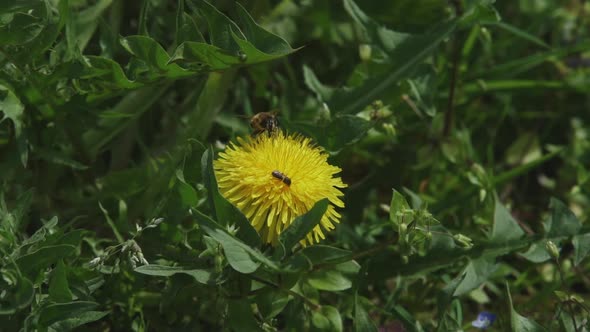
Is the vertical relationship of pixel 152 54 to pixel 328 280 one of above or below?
above

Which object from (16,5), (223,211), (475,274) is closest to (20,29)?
(16,5)

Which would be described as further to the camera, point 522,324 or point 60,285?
point 522,324

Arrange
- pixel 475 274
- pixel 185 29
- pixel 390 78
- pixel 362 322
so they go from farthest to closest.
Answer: pixel 390 78
pixel 475 274
pixel 185 29
pixel 362 322

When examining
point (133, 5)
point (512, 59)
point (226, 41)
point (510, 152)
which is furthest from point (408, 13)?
point (226, 41)

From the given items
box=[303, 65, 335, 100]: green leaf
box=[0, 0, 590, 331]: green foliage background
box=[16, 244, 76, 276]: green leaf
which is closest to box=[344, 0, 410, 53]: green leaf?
box=[0, 0, 590, 331]: green foliage background

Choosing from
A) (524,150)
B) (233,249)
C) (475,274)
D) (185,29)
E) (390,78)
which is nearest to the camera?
(233,249)

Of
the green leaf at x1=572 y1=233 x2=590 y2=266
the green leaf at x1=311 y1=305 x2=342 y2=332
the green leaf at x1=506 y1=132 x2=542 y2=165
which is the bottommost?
the green leaf at x1=506 y1=132 x2=542 y2=165

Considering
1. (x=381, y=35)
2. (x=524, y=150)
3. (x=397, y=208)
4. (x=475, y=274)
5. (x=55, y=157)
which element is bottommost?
(x=524, y=150)

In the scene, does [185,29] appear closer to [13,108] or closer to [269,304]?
[13,108]

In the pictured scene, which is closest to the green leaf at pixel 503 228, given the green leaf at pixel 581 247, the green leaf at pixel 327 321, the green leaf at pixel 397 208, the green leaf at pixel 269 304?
the green leaf at pixel 581 247

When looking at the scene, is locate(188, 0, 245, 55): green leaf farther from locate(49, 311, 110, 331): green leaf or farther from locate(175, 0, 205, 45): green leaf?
locate(49, 311, 110, 331): green leaf
